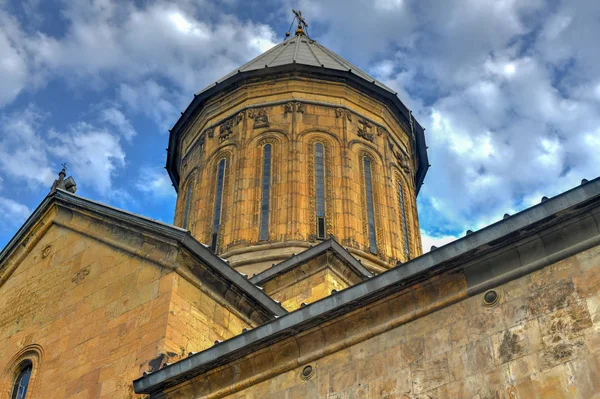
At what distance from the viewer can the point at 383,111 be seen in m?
20.8

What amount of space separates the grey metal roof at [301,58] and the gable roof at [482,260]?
12394mm

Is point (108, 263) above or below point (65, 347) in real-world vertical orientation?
above

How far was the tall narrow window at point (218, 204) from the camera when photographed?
18131 millimetres

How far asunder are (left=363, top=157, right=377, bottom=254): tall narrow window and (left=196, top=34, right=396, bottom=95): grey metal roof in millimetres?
2521

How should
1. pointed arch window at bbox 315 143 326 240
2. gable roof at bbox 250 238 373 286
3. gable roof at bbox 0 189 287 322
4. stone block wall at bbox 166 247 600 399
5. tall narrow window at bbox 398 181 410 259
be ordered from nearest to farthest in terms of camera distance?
1. stone block wall at bbox 166 247 600 399
2. gable roof at bbox 0 189 287 322
3. gable roof at bbox 250 238 373 286
4. pointed arch window at bbox 315 143 326 240
5. tall narrow window at bbox 398 181 410 259

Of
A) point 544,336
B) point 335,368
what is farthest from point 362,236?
point 544,336

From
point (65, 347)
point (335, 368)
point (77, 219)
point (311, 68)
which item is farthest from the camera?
point (311, 68)

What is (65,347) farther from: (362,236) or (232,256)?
(362,236)

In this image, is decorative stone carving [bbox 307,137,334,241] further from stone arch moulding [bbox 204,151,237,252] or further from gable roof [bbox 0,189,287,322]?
gable roof [bbox 0,189,287,322]

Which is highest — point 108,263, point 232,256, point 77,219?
point 232,256

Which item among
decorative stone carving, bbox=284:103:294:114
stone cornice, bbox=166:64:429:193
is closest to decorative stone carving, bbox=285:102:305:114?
decorative stone carving, bbox=284:103:294:114

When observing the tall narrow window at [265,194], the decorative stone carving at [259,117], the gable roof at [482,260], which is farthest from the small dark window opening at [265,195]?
the gable roof at [482,260]

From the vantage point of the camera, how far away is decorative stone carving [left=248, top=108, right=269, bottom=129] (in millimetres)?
19669

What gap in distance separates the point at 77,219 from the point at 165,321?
3699 mm
